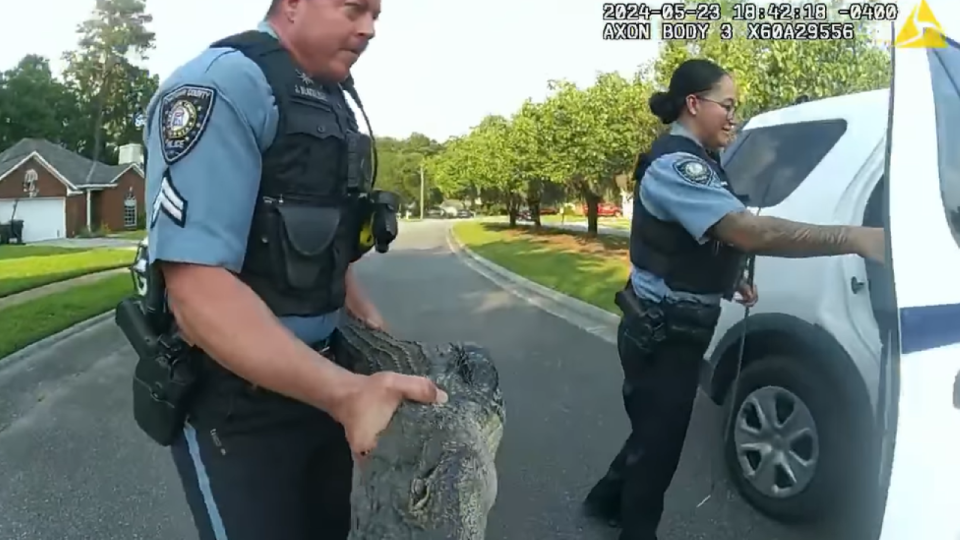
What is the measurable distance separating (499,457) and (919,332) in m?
3.23

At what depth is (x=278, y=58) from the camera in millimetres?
1581

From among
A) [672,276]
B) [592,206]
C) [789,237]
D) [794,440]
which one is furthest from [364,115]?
[592,206]

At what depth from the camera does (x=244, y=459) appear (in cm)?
163

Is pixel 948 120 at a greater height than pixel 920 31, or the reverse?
pixel 920 31

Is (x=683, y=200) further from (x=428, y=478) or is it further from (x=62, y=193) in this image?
(x=62, y=193)

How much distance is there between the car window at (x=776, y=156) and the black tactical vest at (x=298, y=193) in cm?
271

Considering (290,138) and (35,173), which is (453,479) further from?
(35,173)

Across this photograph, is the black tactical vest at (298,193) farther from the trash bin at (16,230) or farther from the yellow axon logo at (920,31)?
the trash bin at (16,230)

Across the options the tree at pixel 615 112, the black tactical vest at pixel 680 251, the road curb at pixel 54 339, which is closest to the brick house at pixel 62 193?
the tree at pixel 615 112

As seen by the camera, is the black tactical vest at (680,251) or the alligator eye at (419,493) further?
the black tactical vest at (680,251)

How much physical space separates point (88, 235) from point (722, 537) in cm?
5194

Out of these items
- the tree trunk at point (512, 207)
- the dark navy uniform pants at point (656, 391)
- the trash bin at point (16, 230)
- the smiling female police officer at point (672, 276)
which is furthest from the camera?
the tree trunk at point (512, 207)

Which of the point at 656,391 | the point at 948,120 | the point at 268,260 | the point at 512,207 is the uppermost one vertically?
the point at 948,120

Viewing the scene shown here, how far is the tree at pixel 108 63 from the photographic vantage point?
71625 millimetres
